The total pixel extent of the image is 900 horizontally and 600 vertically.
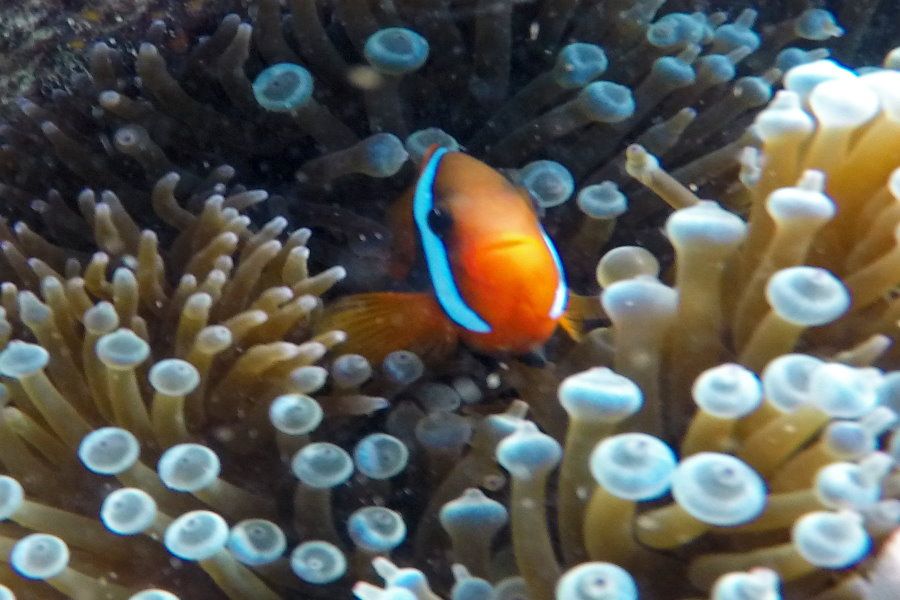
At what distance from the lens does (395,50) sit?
1.36 m

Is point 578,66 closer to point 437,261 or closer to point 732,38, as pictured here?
point 732,38

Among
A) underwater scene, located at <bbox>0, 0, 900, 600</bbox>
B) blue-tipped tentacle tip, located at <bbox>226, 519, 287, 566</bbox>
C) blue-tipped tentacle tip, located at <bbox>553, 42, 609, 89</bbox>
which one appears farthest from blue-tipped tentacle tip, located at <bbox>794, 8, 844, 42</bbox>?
blue-tipped tentacle tip, located at <bbox>226, 519, 287, 566</bbox>

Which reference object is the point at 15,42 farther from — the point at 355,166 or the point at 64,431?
the point at 64,431

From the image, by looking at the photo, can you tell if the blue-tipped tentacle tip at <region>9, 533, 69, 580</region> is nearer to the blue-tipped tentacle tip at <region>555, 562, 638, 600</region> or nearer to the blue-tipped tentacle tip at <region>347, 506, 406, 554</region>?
the blue-tipped tentacle tip at <region>347, 506, 406, 554</region>

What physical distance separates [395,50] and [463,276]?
481 mm

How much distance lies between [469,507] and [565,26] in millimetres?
974

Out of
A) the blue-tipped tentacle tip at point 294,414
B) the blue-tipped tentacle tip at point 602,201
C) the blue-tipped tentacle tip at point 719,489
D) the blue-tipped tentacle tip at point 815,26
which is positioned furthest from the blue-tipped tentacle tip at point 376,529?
the blue-tipped tentacle tip at point 815,26

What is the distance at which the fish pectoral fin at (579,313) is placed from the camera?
43.9 inches

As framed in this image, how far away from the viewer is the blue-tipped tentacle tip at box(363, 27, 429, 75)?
136 centimetres

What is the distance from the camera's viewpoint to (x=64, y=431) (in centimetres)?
107

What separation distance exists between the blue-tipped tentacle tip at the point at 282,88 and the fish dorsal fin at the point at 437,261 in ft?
1.04

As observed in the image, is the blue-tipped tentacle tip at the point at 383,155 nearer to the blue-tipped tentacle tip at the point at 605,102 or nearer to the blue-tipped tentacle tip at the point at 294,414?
the blue-tipped tentacle tip at the point at 605,102

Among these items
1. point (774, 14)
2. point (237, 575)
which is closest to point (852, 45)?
point (774, 14)

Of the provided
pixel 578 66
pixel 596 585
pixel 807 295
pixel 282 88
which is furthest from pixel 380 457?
pixel 578 66
